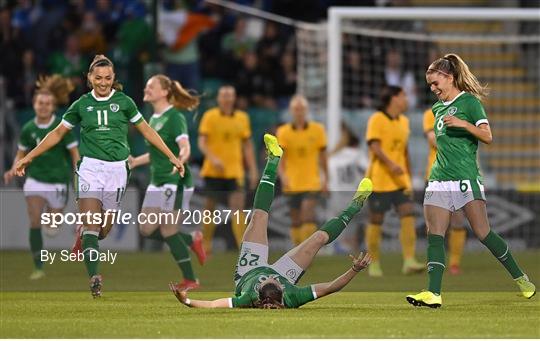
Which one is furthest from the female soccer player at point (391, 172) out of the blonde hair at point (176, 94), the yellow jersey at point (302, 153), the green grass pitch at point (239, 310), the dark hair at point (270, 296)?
the dark hair at point (270, 296)

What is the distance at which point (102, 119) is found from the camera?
13461 millimetres

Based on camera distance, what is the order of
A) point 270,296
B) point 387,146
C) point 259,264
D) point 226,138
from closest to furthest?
point 270,296 → point 259,264 → point 387,146 → point 226,138

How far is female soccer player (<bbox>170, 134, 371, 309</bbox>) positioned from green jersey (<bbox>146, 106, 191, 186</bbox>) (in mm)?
2926

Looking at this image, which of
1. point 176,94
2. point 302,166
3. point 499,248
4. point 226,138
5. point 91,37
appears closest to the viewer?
point 499,248

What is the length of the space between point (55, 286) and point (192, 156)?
7713mm

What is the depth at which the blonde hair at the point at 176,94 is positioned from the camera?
49.9ft

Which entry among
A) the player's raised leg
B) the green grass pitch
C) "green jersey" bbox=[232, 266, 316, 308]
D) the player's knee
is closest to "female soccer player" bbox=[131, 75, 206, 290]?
the green grass pitch

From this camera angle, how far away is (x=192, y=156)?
74.5ft

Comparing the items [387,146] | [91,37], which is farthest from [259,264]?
[91,37]

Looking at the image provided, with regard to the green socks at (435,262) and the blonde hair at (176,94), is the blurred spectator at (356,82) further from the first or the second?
the green socks at (435,262)

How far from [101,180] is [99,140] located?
34 cm

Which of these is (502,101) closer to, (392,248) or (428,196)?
(392,248)

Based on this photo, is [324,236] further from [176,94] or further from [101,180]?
[176,94]

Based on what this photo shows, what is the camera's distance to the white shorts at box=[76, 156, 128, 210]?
13.5m
